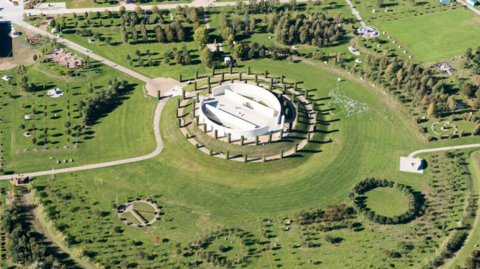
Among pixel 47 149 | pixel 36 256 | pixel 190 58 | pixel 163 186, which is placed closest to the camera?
pixel 36 256

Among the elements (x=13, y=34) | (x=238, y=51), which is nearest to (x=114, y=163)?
(x=238, y=51)

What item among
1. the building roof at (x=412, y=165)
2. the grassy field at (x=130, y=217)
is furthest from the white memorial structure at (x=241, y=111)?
the grassy field at (x=130, y=217)

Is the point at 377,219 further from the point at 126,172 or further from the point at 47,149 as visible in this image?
the point at 47,149

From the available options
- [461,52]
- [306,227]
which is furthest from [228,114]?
[461,52]

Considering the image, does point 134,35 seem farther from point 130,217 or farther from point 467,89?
point 467,89

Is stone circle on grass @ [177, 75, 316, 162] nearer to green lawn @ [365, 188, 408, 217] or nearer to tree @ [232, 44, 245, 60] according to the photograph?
tree @ [232, 44, 245, 60]

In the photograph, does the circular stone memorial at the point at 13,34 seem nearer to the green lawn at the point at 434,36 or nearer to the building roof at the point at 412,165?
the green lawn at the point at 434,36
